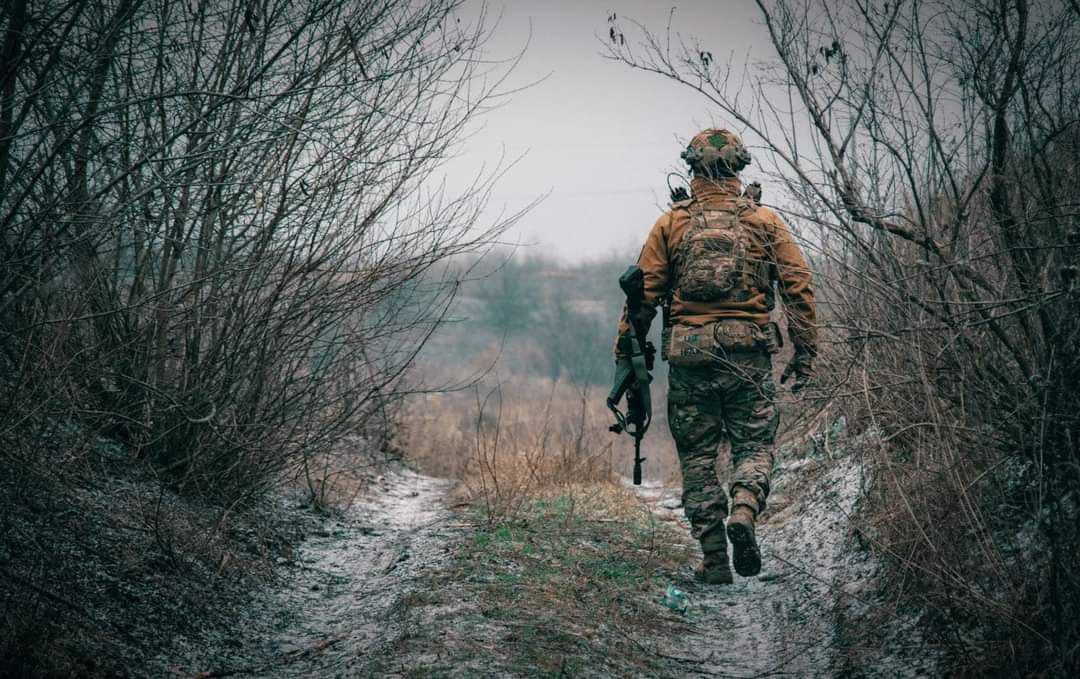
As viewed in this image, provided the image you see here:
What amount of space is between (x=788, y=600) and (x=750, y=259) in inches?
64.8

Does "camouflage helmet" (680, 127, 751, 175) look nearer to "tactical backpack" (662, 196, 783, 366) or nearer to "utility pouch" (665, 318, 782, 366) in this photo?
"tactical backpack" (662, 196, 783, 366)

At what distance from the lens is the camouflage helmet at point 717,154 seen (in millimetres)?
4363

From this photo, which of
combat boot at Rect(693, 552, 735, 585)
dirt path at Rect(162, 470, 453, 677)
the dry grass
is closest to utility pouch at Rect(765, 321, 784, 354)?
combat boot at Rect(693, 552, 735, 585)

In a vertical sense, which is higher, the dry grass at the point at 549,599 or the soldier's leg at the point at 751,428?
the soldier's leg at the point at 751,428

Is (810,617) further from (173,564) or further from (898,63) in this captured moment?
(173,564)

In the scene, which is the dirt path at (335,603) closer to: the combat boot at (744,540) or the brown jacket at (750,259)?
the combat boot at (744,540)

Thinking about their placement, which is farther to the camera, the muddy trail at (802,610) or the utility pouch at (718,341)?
the utility pouch at (718,341)

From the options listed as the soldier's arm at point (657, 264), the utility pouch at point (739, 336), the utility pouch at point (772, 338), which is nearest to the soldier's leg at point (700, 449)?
the utility pouch at point (739, 336)

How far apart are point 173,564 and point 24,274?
1.35 m

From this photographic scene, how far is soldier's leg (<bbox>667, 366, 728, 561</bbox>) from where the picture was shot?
161 inches

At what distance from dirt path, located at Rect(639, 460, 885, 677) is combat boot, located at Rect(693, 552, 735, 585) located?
1.6 inches

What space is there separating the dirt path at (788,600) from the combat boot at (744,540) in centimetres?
15

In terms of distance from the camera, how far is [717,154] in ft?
14.3

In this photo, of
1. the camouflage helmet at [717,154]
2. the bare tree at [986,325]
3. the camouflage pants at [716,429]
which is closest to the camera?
the bare tree at [986,325]
